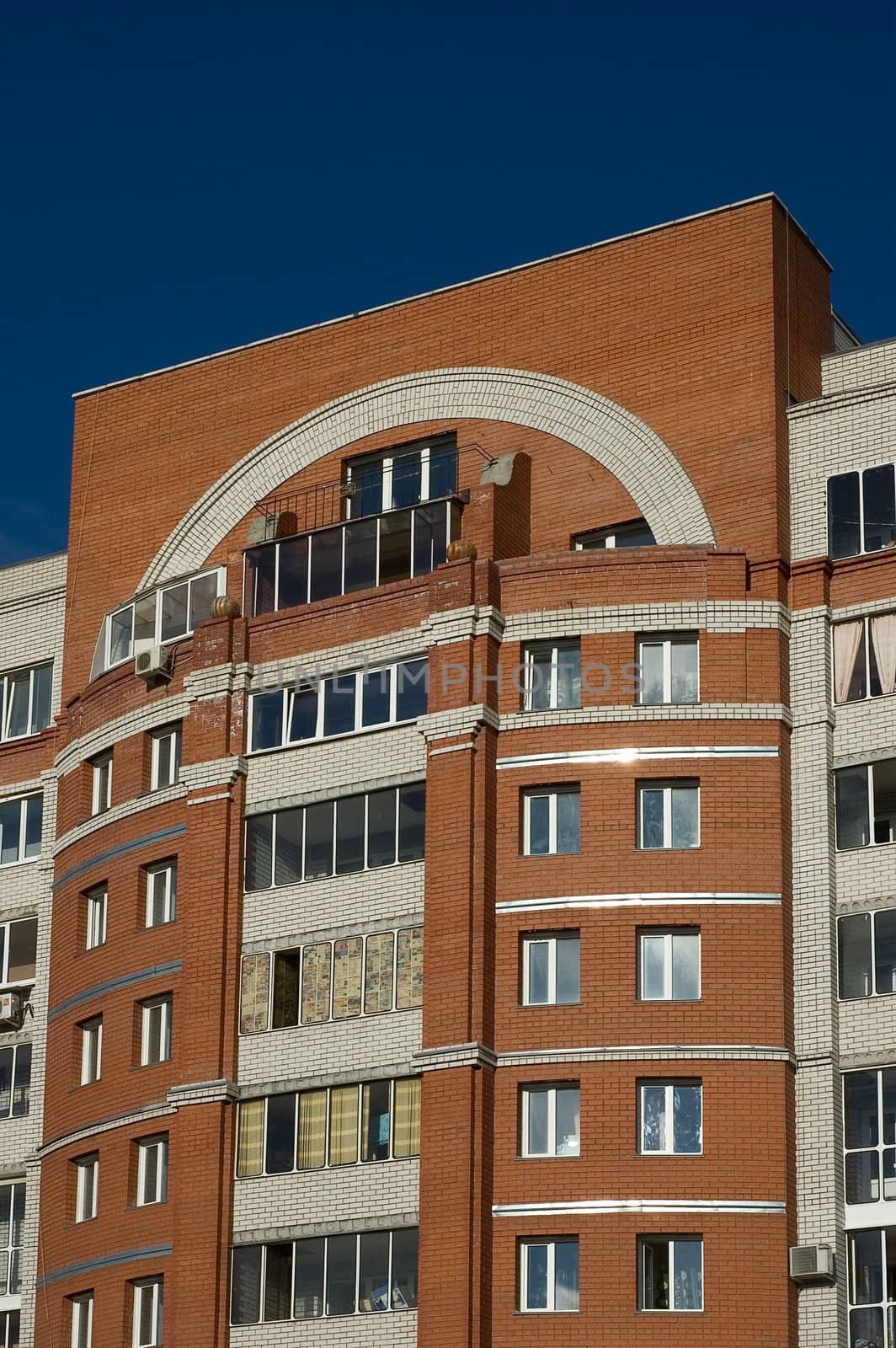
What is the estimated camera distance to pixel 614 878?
45.3m

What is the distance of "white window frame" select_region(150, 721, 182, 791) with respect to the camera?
50156mm

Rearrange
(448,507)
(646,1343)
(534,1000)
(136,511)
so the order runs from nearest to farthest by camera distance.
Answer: (646,1343) → (534,1000) → (448,507) → (136,511)

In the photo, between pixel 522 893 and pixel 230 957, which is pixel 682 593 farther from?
pixel 230 957

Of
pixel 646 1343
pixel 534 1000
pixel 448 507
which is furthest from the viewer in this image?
pixel 448 507

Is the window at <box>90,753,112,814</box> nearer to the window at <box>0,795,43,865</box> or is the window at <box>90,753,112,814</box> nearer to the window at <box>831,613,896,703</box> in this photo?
the window at <box>0,795,43,865</box>

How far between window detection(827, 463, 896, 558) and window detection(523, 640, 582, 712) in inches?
204

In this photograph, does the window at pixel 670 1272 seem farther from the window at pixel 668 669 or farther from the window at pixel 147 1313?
the window at pixel 668 669

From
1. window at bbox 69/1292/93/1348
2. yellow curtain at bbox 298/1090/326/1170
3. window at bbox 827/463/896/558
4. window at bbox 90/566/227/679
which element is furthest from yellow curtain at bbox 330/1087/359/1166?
window at bbox 827/463/896/558

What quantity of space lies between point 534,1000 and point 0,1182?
13118mm

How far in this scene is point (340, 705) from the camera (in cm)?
4844

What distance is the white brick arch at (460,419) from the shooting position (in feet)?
161

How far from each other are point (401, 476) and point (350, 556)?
109 inches

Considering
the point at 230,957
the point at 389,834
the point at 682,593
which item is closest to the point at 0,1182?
the point at 230,957

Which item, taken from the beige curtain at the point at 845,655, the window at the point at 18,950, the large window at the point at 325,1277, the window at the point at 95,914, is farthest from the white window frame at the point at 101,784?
the beige curtain at the point at 845,655
